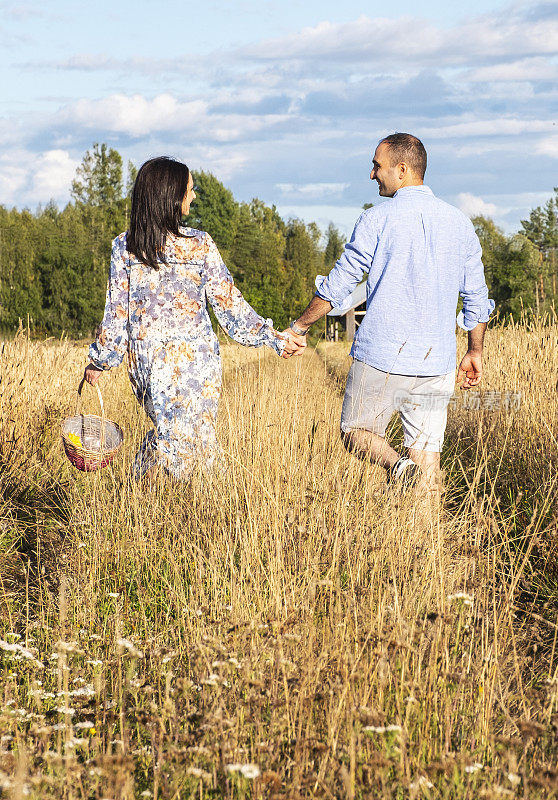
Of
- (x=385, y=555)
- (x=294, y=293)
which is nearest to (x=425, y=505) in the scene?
(x=385, y=555)

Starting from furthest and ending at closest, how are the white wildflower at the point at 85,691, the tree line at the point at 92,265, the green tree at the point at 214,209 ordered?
the green tree at the point at 214,209 < the tree line at the point at 92,265 < the white wildflower at the point at 85,691

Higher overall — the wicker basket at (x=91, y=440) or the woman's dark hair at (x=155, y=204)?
the woman's dark hair at (x=155, y=204)

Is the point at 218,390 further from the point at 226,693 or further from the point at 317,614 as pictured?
the point at 226,693

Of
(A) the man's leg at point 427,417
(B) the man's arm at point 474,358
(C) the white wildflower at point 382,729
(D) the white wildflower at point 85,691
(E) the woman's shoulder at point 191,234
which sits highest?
(E) the woman's shoulder at point 191,234

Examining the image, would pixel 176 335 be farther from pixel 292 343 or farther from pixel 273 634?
pixel 273 634

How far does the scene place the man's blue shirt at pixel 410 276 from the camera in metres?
4.51

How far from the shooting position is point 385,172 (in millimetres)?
4684

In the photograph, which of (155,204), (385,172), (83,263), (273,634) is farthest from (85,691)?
(83,263)

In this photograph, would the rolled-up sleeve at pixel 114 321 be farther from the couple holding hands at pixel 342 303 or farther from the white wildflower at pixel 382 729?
the white wildflower at pixel 382 729

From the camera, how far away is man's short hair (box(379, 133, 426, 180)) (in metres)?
4.64

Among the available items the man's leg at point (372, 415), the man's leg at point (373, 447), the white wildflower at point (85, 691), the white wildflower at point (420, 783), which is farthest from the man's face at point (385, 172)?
the white wildflower at point (420, 783)

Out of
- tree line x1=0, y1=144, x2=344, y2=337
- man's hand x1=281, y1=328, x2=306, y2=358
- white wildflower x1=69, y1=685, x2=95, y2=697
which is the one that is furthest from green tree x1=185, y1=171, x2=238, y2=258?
white wildflower x1=69, y1=685, x2=95, y2=697

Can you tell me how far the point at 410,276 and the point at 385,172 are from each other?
0.61m

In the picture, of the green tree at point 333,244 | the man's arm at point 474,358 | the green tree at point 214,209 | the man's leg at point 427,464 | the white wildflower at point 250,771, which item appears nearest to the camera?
the white wildflower at point 250,771
